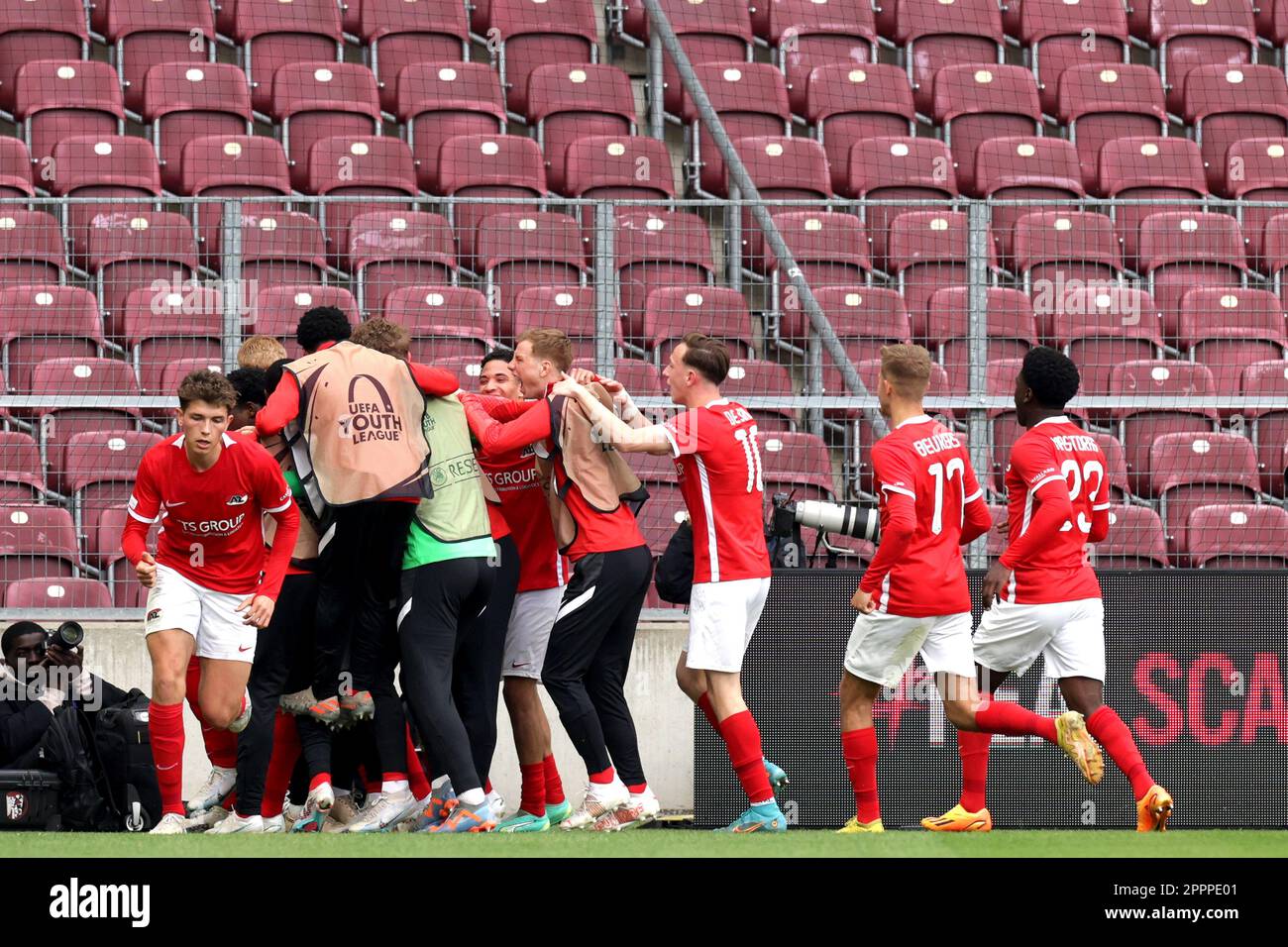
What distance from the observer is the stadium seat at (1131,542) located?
9727mm

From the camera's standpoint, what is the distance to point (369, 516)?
6.80m

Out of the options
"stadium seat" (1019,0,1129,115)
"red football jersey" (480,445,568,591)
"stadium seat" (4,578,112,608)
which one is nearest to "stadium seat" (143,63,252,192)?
"stadium seat" (4,578,112,608)

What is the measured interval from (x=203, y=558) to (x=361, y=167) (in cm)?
542

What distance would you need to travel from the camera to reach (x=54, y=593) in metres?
9.45

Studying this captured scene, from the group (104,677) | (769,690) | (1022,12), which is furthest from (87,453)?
(1022,12)

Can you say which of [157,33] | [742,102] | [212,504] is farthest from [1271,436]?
[157,33]

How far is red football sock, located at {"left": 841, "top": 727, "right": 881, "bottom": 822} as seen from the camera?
7328 mm

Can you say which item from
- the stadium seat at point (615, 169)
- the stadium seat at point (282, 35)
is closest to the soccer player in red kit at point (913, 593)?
the stadium seat at point (615, 169)

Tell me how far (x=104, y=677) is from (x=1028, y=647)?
4.86m

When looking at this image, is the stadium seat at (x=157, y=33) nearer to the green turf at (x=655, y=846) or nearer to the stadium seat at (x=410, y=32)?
the stadium seat at (x=410, y=32)

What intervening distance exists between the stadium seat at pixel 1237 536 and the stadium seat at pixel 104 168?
22.6 ft
